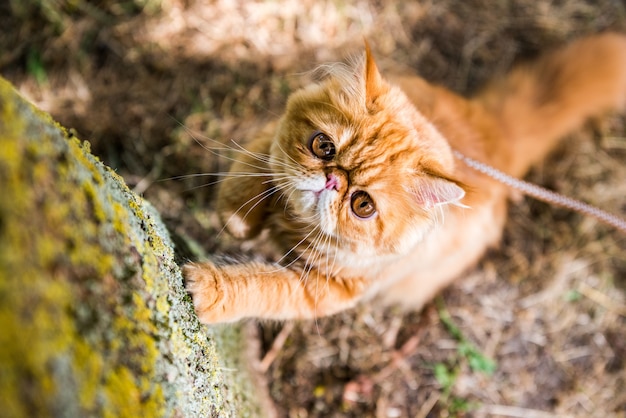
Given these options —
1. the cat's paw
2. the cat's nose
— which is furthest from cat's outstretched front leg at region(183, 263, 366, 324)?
the cat's nose

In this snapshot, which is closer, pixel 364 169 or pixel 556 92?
pixel 364 169

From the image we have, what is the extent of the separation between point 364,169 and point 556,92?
5.03 ft

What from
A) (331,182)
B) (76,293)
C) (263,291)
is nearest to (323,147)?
(331,182)

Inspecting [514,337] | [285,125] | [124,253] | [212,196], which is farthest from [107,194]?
[514,337]

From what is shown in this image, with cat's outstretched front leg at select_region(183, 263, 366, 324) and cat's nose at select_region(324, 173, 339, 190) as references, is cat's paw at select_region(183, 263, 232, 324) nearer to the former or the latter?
cat's outstretched front leg at select_region(183, 263, 366, 324)

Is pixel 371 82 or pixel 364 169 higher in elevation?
pixel 371 82

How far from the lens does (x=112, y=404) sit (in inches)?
33.2

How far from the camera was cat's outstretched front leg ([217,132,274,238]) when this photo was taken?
1.89 m

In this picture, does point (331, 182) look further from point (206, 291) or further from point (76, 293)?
point (76, 293)

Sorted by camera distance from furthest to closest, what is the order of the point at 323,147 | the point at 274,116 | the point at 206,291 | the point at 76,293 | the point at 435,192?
the point at 274,116, the point at 323,147, the point at 435,192, the point at 206,291, the point at 76,293

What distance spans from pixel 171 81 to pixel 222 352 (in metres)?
1.89

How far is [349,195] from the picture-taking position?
1624 mm

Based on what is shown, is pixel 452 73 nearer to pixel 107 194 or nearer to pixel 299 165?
pixel 299 165

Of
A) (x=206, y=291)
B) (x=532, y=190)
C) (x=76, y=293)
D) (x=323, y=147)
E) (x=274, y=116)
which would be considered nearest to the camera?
(x=76, y=293)
